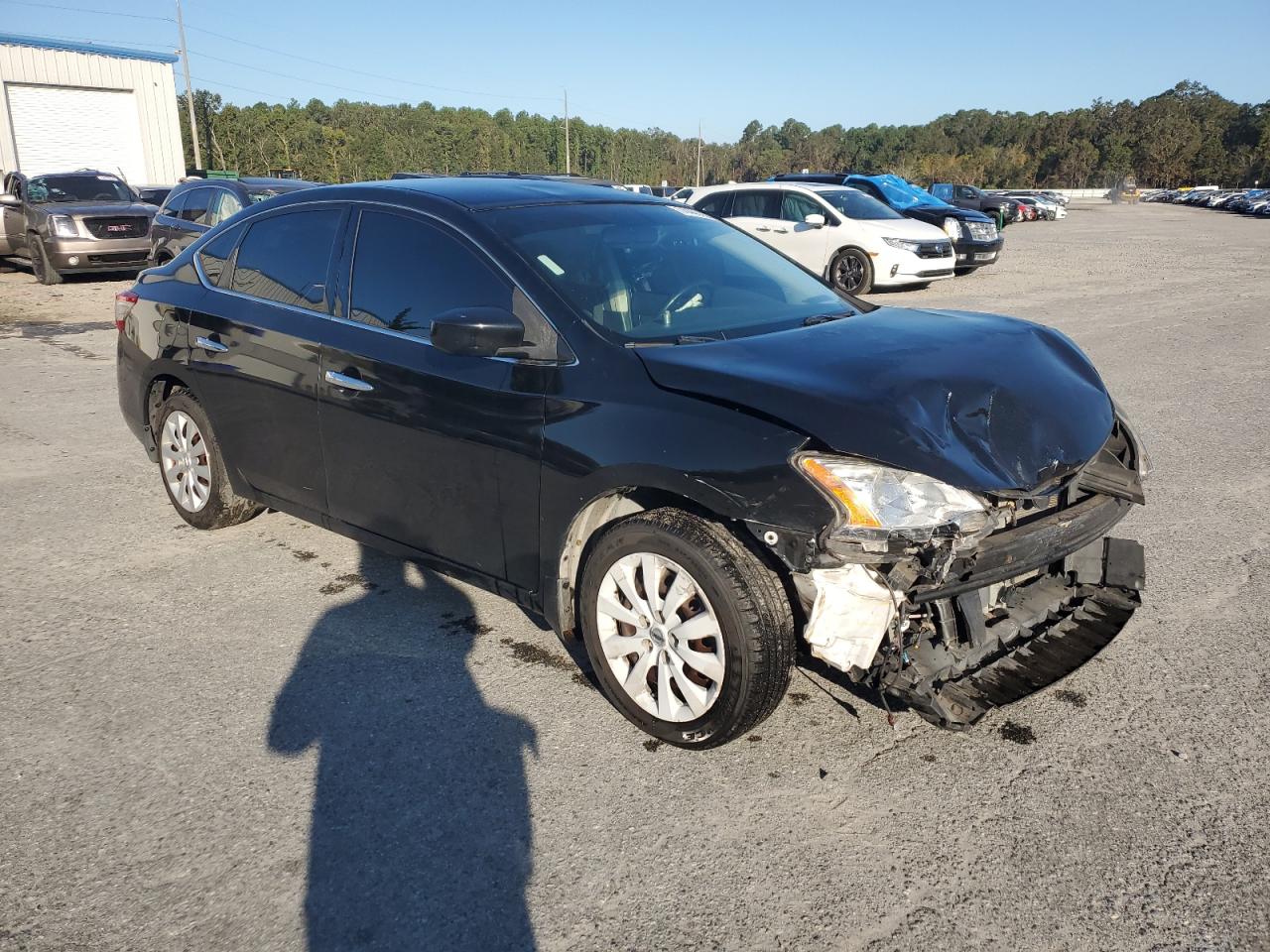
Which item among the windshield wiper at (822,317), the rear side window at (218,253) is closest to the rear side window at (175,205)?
the rear side window at (218,253)

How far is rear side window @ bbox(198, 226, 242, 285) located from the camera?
4.74 meters

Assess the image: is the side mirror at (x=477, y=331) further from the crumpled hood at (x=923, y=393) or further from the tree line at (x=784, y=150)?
the tree line at (x=784, y=150)

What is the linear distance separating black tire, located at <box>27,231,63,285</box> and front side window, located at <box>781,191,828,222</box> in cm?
1235

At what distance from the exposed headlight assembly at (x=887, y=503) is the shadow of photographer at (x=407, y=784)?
4.18ft

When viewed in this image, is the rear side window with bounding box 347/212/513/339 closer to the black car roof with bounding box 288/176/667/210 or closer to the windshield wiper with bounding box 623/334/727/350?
the black car roof with bounding box 288/176/667/210

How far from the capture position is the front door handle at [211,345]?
15.0 ft

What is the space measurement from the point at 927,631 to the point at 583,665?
52.9 inches

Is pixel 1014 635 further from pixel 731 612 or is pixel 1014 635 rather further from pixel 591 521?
pixel 591 521

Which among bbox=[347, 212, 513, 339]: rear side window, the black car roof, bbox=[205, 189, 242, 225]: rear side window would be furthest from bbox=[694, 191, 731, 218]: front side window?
bbox=[347, 212, 513, 339]: rear side window

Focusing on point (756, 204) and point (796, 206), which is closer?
point (796, 206)

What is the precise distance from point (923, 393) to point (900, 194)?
62.1 ft

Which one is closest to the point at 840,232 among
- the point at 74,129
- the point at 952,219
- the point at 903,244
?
the point at 903,244

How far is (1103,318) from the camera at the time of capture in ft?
41.4

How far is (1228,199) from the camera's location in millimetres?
66312
